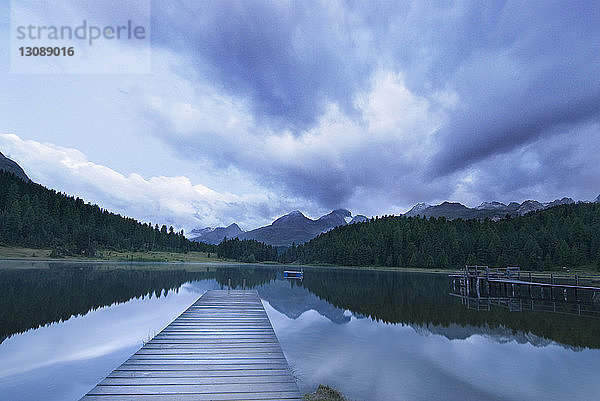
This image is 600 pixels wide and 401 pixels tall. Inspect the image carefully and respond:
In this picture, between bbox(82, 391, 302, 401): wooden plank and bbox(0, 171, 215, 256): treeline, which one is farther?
bbox(0, 171, 215, 256): treeline

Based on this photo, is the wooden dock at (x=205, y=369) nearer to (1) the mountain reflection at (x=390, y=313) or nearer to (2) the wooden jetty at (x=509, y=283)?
(1) the mountain reflection at (x=390, y=313)

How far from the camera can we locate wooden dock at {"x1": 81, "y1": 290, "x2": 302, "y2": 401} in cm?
855

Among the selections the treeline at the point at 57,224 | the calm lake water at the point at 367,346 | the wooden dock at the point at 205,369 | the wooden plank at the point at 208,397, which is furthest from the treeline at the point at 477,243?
the wooden plank at the point at 208,397

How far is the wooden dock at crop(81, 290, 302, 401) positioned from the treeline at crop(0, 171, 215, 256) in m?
138

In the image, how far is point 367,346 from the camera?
21.8 metres

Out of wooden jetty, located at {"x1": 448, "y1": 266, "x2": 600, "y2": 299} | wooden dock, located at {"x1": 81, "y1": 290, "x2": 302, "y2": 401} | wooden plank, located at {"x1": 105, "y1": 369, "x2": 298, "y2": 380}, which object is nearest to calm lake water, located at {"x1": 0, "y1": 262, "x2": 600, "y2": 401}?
wooden dock, located at {"x1": 81, "y1": 290, "x2": 302, "y2": 401}

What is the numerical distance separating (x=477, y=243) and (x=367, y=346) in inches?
5172

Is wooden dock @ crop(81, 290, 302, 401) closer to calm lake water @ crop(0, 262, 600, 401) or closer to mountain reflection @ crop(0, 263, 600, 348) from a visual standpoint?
calm lake water @ crop(0, 262, 600, 401)

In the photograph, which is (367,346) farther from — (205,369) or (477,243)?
(477,243)

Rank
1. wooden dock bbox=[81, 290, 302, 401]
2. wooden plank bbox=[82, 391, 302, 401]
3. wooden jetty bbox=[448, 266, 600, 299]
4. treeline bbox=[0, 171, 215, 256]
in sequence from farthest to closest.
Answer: treeline bbox=[0, 171, 215, 256] < wooden jetty bbox=[448, 266, 600, 299] < wooden dock bbox=[81, 290, 302, 401] < wooden plank bbox=[82, 391, 302, 401]

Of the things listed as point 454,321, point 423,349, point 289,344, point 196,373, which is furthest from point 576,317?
point 196,373

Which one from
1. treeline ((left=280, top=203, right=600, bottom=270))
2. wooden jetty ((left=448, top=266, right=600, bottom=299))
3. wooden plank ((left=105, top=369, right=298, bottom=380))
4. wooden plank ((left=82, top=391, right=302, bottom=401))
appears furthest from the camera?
treeline ((left=280, top=203, right=600, bottom=270))

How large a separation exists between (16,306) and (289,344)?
2413 cm

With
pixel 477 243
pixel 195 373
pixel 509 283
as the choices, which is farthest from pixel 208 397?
pixel 477 243
